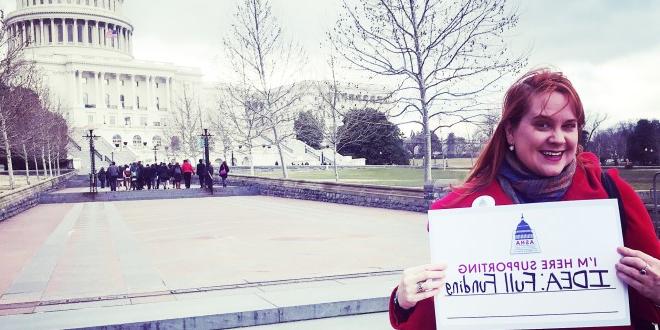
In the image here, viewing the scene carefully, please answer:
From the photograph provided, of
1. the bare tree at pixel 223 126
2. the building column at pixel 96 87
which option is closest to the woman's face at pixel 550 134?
the bare tree at pixel 223 126

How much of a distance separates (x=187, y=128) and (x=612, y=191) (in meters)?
74.8

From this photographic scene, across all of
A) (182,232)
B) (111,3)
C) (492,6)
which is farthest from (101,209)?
(111,3)

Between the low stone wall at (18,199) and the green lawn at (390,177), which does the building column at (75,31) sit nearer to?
the green lawn at (390,177)

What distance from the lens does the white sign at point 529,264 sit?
7.45 ft

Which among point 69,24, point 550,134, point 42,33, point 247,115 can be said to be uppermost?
point 69,24

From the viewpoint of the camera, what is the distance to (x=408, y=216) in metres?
18.0

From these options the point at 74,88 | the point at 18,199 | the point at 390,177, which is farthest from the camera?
the point at 74,88

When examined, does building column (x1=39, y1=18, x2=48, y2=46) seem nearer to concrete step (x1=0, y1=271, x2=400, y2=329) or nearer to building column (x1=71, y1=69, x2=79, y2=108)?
building column (x1=71, y1=69, x2=79, y2=108)

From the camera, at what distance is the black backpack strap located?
2.29 m

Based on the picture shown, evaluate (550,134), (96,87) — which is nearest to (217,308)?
(550,134)

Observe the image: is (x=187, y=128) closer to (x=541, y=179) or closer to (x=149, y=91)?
(x=149, y=91)

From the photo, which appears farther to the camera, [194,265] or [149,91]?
[149,91]

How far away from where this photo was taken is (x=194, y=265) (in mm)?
10289

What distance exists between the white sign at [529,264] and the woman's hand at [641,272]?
0.06 metres
